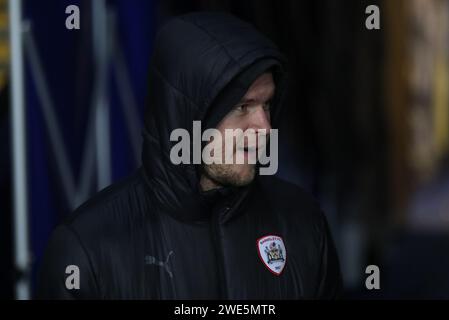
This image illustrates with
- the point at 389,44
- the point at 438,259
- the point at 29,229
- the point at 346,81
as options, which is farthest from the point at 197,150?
the point at 438,259

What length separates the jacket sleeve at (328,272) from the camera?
2420mm

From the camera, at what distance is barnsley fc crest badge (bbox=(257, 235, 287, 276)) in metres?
2.30

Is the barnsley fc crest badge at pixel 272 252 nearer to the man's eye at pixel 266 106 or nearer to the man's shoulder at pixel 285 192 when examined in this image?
the man's shoulder at pixel 285 192

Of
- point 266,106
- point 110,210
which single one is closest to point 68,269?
point 110,210

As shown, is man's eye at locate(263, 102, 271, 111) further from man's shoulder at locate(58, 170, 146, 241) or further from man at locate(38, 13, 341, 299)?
man's shoulder at locate(58, 170, 146, 241)

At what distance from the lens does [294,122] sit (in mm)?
5809

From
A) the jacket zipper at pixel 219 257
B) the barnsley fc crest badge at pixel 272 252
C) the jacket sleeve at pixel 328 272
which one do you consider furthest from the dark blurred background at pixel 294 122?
the jacket sleeve at pixel 328 272

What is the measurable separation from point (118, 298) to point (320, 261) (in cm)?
62

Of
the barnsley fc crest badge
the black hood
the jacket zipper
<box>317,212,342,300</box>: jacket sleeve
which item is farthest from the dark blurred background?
<box>317,212,342,300</box>: jacket sleeve

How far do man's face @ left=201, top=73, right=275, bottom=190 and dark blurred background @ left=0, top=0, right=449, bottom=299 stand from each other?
31cm

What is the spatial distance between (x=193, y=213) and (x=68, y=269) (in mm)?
370

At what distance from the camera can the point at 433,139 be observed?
15594mm

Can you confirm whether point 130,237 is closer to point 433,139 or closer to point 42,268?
point 42,268
